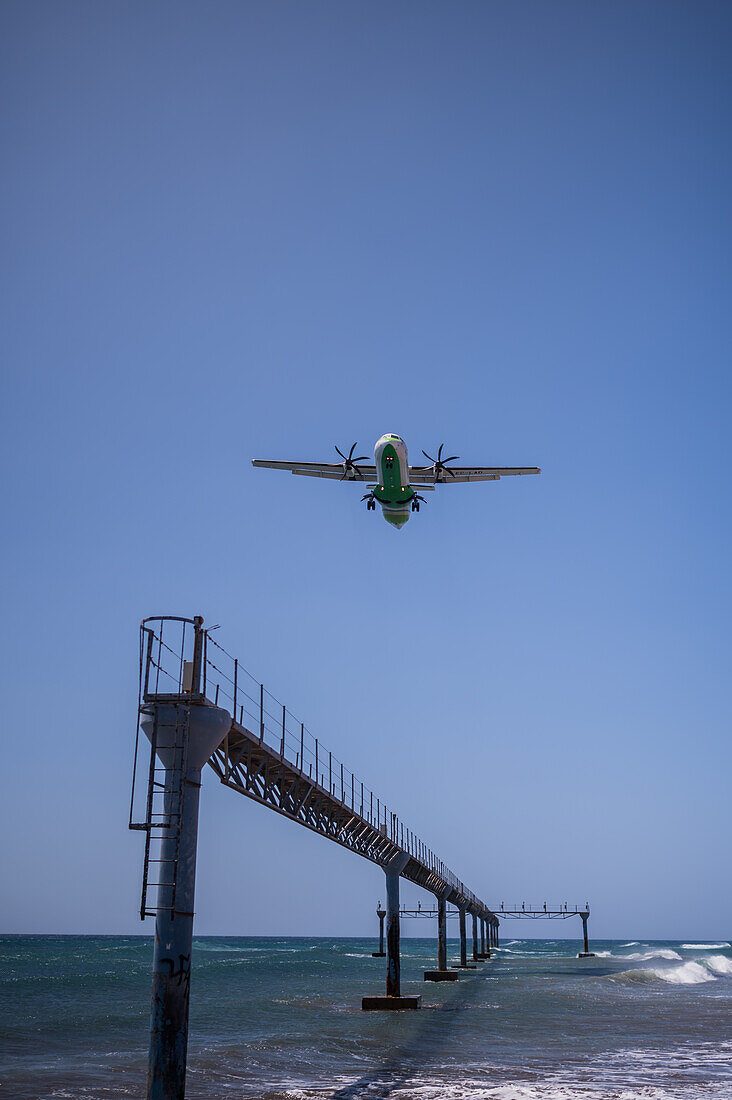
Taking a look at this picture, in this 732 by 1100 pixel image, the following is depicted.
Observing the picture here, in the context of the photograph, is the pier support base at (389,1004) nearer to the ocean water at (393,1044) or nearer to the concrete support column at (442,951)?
the ocean water at (393,1044)

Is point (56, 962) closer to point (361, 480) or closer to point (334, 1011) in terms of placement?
point (334, 1011)

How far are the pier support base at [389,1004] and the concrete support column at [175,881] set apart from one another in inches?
1201

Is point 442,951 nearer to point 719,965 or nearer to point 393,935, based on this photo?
point 393,935

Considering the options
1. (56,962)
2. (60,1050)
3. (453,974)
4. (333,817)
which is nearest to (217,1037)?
(60,1050)

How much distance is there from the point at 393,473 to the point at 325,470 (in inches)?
276

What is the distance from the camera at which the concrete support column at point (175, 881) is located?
687 inches

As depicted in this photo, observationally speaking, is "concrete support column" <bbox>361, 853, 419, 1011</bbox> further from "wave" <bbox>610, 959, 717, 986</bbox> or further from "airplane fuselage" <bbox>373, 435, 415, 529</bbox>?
"wave" <bbox>610, 959, 717, 986</bbox>

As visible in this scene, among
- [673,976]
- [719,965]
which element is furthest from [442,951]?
[719,965]

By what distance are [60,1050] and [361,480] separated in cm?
3158

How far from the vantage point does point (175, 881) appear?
58.9 feet

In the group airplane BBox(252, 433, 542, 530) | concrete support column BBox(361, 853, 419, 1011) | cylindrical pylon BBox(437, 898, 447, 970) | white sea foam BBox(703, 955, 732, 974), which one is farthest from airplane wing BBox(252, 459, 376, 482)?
white sea foam BBox(703, 955, 732, 974)

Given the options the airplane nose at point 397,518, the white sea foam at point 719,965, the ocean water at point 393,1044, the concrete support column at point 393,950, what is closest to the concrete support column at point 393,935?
the concrete support column at point 393,950

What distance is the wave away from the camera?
85.9 m

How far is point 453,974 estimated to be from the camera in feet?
223
